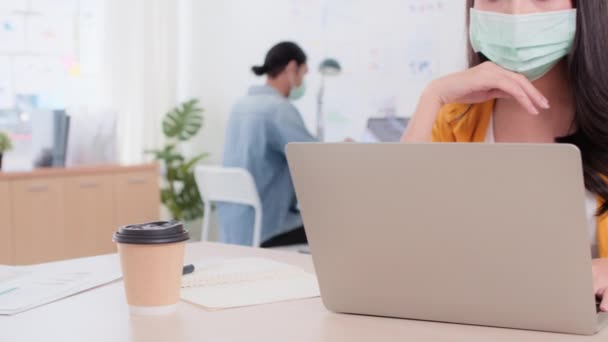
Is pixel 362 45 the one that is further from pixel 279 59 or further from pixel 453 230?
pixel 453 230

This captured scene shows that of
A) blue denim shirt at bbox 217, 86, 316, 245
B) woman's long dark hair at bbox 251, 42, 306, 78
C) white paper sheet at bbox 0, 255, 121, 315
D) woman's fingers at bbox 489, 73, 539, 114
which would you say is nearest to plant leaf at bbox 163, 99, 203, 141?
woman's long dark hair at bbox 251, 42, 306, 78

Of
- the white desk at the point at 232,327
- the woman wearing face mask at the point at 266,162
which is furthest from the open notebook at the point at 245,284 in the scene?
the woman wearing face mask at the point at 266,162

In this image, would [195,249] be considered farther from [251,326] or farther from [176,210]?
[176,210]

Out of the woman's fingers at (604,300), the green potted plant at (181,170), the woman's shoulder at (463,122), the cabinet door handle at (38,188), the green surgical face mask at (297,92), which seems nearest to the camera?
the woman's fingers at (604,300)

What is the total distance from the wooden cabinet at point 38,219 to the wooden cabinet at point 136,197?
32 cm

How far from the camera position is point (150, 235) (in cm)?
113

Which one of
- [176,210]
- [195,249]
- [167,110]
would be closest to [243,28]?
[167,110]

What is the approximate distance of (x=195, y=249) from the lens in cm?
174

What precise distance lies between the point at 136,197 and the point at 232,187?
1007 mm

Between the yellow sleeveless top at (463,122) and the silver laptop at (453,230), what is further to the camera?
the yellow sleeveless top at (463,122)

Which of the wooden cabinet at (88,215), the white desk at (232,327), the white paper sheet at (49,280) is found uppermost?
the white desk at (232,327)

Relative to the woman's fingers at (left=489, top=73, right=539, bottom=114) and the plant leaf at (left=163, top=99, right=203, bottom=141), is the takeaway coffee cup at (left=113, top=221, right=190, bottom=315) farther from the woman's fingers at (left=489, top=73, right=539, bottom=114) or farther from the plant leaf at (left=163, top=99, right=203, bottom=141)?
the plant leaf at (left=163, top=99, right=203, bottom=141)

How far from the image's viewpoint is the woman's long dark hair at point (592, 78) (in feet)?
5.14

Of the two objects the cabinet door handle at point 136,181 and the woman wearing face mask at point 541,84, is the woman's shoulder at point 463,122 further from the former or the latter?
the cabinet door handle at point 136,181
